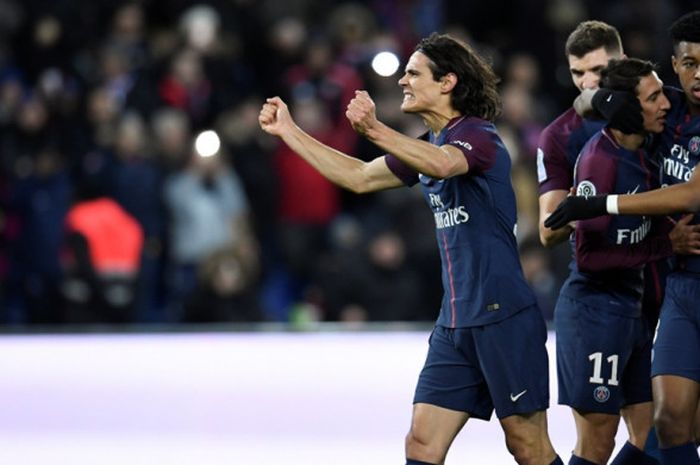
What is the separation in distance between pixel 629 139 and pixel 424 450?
60.2 inches

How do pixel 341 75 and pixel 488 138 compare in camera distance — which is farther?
pixel 341 75

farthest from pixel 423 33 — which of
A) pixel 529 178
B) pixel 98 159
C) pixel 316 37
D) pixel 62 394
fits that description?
pixel 62 394

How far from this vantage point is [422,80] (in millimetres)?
6074

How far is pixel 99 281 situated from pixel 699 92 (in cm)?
755

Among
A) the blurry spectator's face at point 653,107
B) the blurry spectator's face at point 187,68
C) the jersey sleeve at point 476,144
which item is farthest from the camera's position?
the blurry spectator's face at point 187,68

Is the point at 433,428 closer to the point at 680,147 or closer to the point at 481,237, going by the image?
the point at 481,237

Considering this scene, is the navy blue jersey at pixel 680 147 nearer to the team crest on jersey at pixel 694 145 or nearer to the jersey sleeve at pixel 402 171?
the team crest on jersey at pixel 694 145

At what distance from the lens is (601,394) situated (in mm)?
6355

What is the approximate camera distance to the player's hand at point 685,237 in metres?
6.15

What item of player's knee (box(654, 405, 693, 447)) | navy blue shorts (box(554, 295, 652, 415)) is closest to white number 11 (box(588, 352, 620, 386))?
navy blue shorts (box(554, 295, 652, 415))

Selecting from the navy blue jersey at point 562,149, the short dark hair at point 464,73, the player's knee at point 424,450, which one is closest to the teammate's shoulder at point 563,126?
the navy blue jersey at point 562,149

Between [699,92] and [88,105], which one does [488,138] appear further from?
[88,105]

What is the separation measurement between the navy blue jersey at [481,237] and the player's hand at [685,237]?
26.1 inches

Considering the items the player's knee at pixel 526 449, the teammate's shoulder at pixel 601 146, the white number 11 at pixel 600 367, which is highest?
the teammate's shoulder at pixel 601 146
